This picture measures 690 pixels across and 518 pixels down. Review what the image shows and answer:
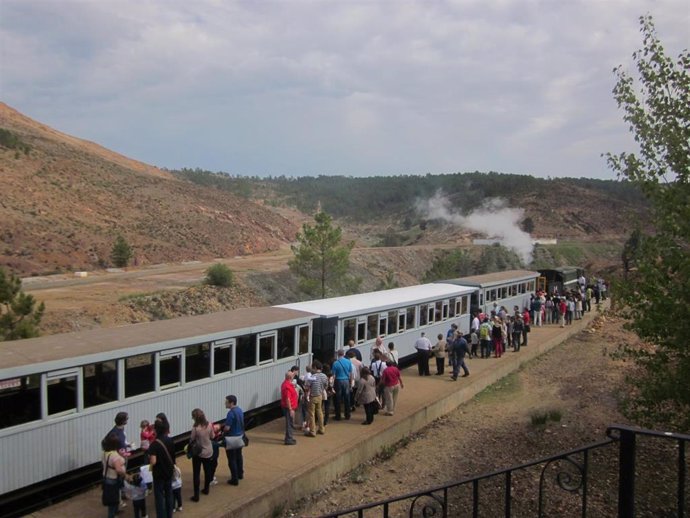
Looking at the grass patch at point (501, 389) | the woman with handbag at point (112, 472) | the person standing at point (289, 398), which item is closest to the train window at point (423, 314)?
the grass patch at point (501, 389)

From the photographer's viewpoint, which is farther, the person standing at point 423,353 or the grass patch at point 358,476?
the person standing at point 423,353

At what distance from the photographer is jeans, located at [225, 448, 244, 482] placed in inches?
371

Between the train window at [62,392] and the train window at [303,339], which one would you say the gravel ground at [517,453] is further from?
the train window at [62,392]

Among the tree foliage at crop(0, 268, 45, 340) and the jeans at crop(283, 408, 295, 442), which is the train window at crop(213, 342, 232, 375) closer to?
the jeans at crop(283, 408, 295, 442)

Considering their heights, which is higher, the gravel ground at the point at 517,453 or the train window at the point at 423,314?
the train window at the point at 423,314

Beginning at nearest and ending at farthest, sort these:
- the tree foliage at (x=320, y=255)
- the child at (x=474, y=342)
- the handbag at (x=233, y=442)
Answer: the handbag at (x=233, y=442) → the child at (x=474, y=342) → the tree foliage at (x=320, y=255)

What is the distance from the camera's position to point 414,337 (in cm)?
1972

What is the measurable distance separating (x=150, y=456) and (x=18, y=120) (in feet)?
273

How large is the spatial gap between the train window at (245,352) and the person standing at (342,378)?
5.80 feet

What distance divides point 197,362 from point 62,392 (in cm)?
275

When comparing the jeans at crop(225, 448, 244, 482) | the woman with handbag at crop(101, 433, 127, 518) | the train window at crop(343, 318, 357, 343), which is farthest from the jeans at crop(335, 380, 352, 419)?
the woman with handbag at crop(101, 433, 127, 518)

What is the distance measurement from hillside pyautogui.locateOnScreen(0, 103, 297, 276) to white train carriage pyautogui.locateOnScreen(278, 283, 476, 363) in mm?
29141

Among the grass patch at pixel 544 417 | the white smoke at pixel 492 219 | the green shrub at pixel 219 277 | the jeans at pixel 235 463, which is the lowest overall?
the grass patch at pixel 544 417

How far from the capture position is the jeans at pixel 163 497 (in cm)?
793
